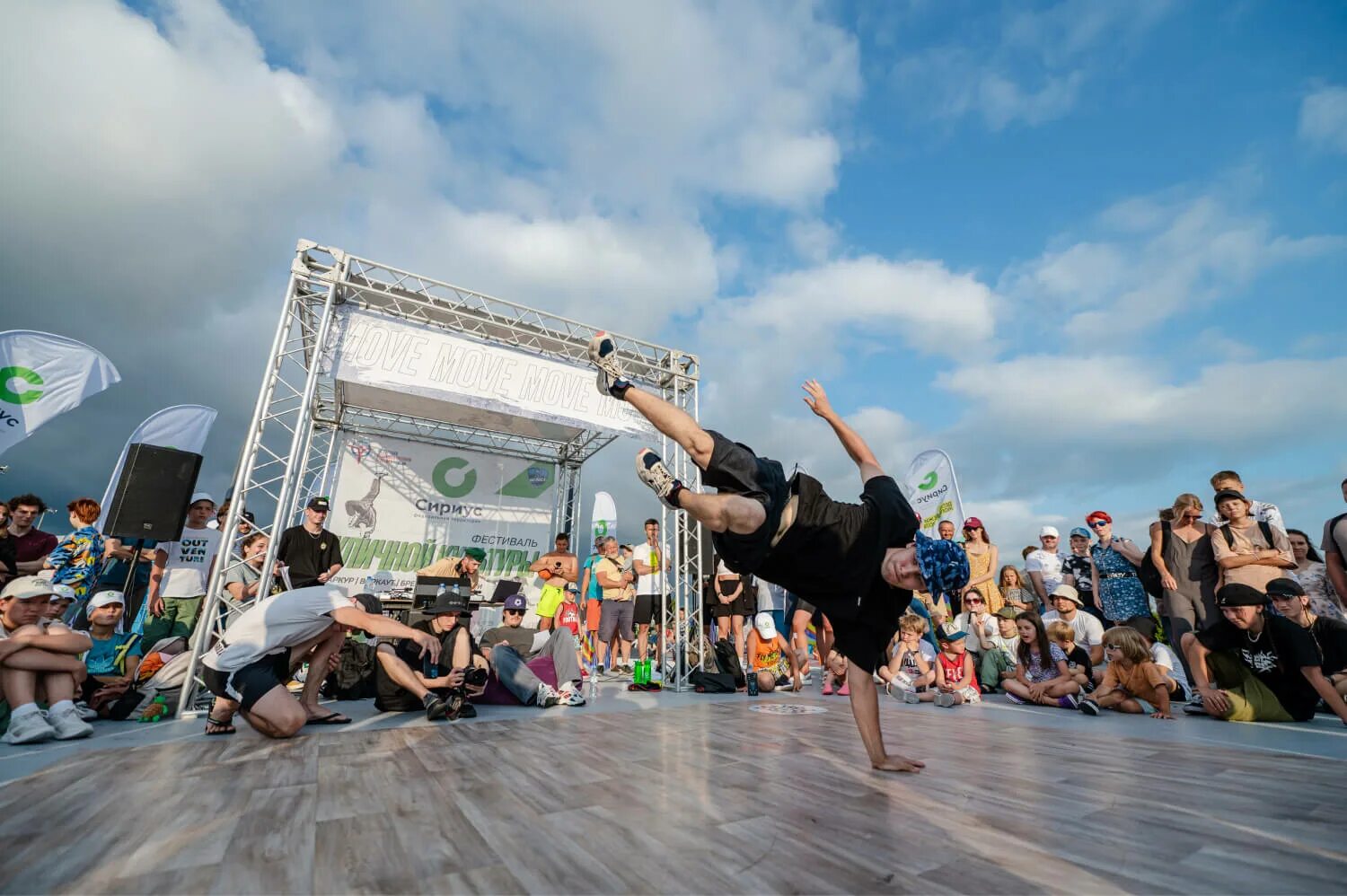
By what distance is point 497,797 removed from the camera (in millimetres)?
2072

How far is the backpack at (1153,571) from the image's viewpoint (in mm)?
5145


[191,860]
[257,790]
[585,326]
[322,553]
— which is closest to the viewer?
[191,860]

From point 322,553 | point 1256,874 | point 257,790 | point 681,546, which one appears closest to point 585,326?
point 681,546

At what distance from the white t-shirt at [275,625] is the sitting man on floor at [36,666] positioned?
2.79 feet

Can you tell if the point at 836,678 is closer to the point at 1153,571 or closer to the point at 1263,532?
the point at 1153,571

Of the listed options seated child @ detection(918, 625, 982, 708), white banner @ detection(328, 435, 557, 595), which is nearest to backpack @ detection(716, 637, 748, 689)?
seated child @ detection(918, 625, 982, 708)

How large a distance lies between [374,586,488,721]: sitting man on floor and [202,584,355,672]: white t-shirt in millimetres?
846

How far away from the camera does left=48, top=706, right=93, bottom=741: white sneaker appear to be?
3359 millimetres

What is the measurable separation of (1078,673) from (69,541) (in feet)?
29.4

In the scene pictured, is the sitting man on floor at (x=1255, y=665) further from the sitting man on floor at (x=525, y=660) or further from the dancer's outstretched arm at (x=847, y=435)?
the sitting man on floor at (x=525, y=660)

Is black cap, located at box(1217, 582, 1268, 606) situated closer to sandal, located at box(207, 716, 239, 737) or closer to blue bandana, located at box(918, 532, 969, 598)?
blue bandana, located at box(918, 532, 969, 598)

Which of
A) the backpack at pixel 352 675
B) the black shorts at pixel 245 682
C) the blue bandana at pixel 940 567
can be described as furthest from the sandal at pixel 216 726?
the blue bandana at pixel 940 567

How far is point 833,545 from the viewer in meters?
2.67

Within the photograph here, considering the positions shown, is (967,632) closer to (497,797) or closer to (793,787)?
(793,787)
